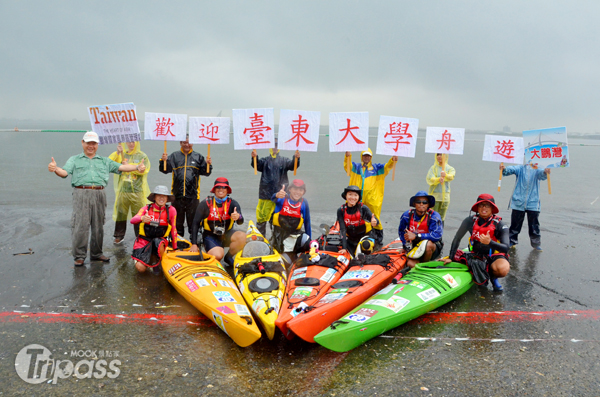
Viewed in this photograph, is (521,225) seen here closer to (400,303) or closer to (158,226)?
(400,303)

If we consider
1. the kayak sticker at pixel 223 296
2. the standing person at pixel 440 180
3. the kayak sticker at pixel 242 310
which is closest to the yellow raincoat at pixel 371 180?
the standing person at pixel 440 180

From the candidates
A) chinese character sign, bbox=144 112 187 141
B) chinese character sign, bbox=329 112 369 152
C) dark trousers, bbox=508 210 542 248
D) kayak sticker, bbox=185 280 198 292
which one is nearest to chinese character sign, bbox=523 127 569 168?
dark trousers, bbox=508 210 542 248

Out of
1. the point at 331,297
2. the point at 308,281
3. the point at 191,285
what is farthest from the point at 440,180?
the point at 191,285

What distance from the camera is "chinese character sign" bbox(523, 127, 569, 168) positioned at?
269 inches

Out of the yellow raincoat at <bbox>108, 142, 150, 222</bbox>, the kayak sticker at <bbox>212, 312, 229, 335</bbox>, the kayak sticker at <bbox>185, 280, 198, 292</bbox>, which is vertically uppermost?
the yellow raincoat at <bbox>108, 142, 150, 222</bbox>

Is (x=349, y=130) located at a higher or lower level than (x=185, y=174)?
higher

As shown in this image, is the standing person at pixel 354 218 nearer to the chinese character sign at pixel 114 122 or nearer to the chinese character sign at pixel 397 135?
the chinese character sign at pixel 397 135

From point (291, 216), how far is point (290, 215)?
1.0 inches

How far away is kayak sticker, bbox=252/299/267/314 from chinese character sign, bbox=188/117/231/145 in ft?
12.0

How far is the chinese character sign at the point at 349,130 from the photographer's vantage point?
6.94 meters

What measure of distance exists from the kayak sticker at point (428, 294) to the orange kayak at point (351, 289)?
1.96ft

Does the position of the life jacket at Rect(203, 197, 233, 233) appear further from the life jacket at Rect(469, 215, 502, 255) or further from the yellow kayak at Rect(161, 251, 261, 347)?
the life jacket at Rect(469, 215, 502, 255)

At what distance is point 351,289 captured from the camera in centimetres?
453

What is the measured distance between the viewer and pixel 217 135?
7035mm
